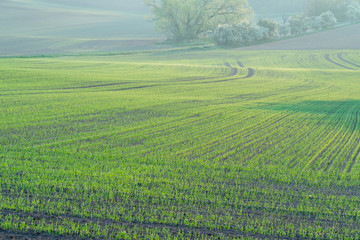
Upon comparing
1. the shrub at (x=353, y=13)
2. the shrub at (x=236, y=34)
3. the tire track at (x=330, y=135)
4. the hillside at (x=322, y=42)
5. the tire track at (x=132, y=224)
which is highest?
the shrub at (x=353, y=13)

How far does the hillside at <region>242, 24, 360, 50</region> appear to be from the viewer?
3081 inches

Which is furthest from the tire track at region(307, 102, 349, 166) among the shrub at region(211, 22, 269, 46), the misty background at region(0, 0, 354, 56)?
the misty background at region(0, 0, 354, 56)

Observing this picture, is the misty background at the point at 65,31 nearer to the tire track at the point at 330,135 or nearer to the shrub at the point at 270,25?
the shrub at the point at 270,25

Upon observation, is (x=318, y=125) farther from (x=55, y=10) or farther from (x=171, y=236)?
(x=55, y=10)

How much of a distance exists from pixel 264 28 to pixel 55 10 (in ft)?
344

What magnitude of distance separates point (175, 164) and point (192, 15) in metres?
80.3

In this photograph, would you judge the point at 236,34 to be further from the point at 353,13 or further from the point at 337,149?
the point at 337,149

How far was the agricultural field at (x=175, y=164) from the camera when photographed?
9.45 m

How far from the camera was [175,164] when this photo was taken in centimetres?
1388

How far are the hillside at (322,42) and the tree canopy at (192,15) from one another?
15.6 meters

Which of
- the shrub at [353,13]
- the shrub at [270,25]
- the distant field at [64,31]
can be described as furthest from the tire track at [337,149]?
the shrub at [353,13]

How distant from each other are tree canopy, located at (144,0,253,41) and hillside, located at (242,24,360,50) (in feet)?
51.2

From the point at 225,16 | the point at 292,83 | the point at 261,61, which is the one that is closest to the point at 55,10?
the point at 225,16

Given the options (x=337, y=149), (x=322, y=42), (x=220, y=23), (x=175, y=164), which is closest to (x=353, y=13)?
(x=322, y=42)
